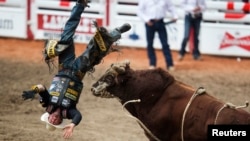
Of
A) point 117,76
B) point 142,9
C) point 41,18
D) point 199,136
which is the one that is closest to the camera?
point 199,136

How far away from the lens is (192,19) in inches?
592

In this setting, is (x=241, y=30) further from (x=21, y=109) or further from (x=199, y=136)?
(x=199, y=136)

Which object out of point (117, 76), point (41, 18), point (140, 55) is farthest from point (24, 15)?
point (117, 76)

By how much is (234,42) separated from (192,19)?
1372mm

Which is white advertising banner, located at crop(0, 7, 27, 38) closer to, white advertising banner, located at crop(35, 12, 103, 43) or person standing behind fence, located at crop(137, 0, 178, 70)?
white advertising banner, located at crop(35, 12, 103, 43)

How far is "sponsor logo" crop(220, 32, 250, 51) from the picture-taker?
15.6 meters

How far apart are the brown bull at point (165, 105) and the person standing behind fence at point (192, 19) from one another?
848cm

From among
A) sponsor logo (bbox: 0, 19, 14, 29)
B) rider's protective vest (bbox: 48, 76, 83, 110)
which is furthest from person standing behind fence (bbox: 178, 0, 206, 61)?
rider's protective vest (bbox: 48, 76, 83, 110)

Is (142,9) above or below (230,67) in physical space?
above

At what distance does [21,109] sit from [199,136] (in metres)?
5.44

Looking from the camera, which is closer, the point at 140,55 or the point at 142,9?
the point at 142,9

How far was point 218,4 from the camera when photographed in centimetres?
1594

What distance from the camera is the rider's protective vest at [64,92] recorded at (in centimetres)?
718

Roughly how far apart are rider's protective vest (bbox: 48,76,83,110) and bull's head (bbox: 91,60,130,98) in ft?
2.16
